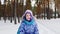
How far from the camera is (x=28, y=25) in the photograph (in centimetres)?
602

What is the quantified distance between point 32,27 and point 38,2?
60.4 metres

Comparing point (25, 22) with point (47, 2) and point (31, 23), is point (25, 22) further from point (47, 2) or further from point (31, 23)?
point (47, 2)

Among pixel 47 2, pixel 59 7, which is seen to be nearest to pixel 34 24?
pixel 47 2

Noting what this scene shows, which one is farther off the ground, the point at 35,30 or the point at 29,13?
the point at 29,13

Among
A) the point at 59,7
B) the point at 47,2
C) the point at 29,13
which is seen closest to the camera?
the point at 29,13

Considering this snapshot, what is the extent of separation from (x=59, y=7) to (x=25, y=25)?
196 ft

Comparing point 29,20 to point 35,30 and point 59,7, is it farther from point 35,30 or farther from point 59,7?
point 59,7

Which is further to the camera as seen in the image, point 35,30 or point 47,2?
point 47,2

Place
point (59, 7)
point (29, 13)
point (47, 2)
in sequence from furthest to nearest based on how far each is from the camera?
point (59, 7)
point (47, 2)
point (29, 13)

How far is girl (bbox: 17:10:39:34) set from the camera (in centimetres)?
→ 598

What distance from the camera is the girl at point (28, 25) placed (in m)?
5.98

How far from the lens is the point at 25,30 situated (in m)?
6.04

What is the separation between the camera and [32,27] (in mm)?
Answer: 6023

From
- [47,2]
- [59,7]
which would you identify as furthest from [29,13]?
[59,7]
